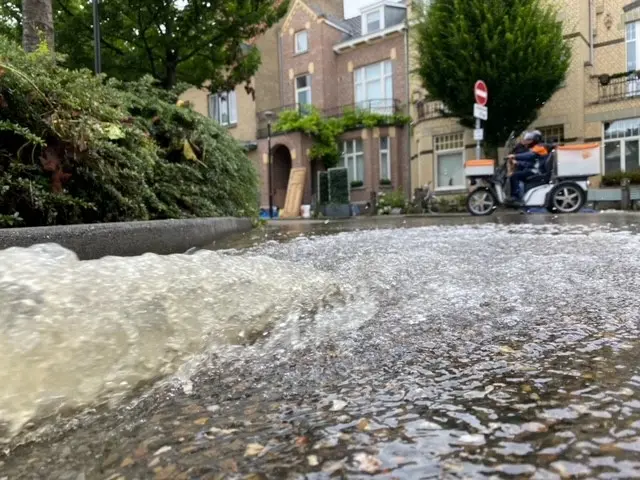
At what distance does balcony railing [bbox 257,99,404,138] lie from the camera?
886 inches

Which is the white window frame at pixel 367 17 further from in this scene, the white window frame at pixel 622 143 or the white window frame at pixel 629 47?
the white window frame at pixel 622 143

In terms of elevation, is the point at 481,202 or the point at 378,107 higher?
the point at 378,107

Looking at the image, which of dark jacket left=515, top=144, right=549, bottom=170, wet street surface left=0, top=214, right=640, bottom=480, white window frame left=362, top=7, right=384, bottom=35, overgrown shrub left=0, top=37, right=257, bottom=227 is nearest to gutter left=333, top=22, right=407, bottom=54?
white window frame left=362, top=7, right=384, bottom=35

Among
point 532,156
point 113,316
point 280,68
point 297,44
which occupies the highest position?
point 297,44

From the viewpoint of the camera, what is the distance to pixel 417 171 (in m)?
21.1

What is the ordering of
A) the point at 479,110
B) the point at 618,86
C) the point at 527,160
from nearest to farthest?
the point at 527,160
the point at 479,110
the point at 618,86

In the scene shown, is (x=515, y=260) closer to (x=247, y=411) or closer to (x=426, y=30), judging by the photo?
(x=247, y=411)

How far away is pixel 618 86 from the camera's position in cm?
1678

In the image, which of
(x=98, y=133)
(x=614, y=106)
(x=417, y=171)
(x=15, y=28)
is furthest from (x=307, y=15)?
(x=98, y=133)

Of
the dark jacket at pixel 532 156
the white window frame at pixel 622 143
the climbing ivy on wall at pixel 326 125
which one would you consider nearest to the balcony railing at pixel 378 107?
the climbing ivy on wall at pixel 326 125

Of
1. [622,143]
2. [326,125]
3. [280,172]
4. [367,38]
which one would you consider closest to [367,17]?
[367,38]

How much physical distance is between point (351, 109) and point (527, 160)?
1455 cm

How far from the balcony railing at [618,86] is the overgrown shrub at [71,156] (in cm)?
1618

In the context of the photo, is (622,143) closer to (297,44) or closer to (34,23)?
(297,44)
